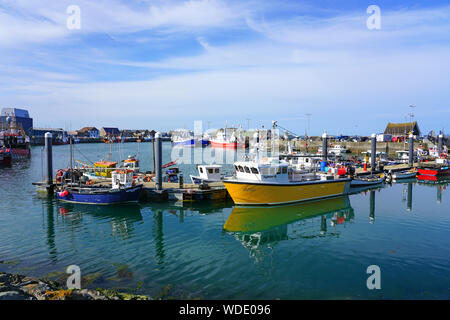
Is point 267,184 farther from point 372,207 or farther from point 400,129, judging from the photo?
point 400,129

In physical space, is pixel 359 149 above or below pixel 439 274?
above

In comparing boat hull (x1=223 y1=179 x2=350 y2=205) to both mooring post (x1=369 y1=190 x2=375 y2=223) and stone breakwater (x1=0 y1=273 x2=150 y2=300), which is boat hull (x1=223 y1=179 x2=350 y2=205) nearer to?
mooring post (x1=369 y1=190 x2=375 y2=223)

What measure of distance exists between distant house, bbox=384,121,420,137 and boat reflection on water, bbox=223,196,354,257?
8414cm

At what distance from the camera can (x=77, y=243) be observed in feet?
54.9

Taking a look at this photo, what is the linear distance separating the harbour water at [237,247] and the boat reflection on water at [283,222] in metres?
0.08

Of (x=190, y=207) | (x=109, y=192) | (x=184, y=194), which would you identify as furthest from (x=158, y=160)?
(x=190, y=207)

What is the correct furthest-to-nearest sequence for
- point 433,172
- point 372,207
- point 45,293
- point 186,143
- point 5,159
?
point 186,143, point 5,159, point 433,172, point 372,207, point 45,293

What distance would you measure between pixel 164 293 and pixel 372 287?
805cm

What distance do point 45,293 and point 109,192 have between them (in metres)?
15.1

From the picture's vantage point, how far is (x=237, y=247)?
53.7ft

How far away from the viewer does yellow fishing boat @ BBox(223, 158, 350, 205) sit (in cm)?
2439

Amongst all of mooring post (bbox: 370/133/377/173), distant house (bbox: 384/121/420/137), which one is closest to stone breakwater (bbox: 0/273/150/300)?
mooring post (bbox: 370/133/377/173)
